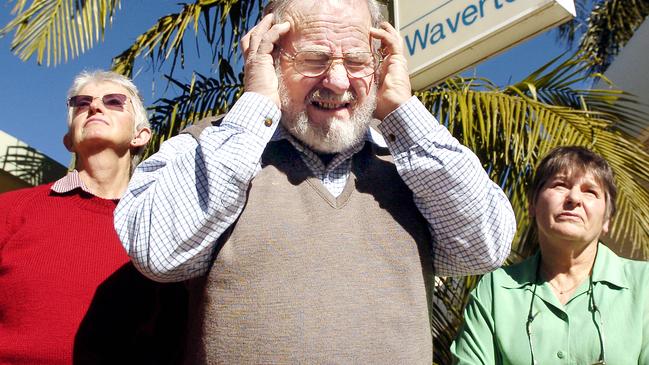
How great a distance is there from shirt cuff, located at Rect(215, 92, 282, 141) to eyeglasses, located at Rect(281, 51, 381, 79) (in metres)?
0.19

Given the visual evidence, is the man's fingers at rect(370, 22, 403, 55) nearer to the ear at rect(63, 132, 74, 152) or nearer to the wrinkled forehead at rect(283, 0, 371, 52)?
the wrinkled forehead at rect(283, 0, 371, 52)

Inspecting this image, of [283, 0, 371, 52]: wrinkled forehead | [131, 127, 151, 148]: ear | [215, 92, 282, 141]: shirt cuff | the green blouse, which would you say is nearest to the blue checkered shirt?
[215, 92, 282, 141]: shirt cuff

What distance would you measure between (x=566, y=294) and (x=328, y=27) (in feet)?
4.58

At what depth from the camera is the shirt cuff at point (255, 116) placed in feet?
6.25

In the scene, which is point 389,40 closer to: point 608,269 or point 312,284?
point 312,284

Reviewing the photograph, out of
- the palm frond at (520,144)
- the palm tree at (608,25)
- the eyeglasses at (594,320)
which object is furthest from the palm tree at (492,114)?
the palm tree at (608,25)

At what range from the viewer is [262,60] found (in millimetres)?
2031

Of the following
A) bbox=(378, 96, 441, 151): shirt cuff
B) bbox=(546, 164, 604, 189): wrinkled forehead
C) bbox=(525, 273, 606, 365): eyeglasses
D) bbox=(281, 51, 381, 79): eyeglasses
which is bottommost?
bbox=(525, 273, 606, 365): eyeglasses

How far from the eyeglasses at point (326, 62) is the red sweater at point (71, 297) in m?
0.86

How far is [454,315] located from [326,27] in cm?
277

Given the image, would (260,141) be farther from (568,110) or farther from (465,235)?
(568,110)

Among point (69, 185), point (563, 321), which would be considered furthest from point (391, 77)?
point (69, 185)

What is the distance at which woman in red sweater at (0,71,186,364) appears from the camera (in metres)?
2.36

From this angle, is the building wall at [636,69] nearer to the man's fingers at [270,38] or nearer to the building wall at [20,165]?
the man's fingers at [270,38]
